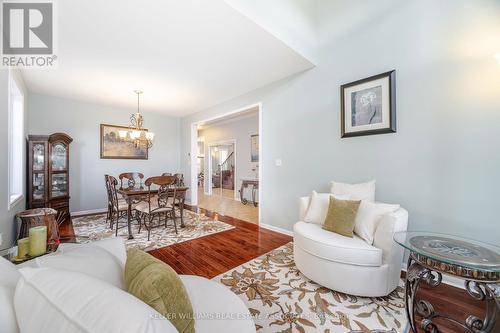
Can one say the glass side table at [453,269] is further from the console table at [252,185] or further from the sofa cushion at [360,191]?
the console table at [252,185]

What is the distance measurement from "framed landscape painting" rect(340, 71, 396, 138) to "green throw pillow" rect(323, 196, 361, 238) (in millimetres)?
1015

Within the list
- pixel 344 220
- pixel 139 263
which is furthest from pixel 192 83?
pixel 139 263

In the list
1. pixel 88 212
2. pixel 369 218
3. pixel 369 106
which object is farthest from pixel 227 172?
pixel 369 218

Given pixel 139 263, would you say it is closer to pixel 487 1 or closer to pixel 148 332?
pixel 148 332

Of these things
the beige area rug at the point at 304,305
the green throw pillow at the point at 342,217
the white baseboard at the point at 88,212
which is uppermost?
the green throw pillow at the point at 342,217

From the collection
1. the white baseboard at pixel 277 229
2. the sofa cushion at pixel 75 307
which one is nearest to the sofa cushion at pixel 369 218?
the white baseboard at pixel 277 229

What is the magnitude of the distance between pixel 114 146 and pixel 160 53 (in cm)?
337

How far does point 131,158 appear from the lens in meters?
5.40

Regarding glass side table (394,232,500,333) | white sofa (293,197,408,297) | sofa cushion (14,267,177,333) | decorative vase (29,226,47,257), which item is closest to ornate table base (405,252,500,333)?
glass side table (394,232,500,333)

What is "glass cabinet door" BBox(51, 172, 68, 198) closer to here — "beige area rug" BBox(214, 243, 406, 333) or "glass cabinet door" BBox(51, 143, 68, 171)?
"glass cabinet door" BBox(51, 143, 68, 171)

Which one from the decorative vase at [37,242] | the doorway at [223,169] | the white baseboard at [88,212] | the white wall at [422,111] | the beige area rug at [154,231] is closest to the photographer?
the decorative vase at [37,242]

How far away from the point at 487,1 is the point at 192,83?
363 cm

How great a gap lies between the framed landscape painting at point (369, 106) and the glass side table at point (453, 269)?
4.32 feet

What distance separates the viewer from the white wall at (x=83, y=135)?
14.1ft
